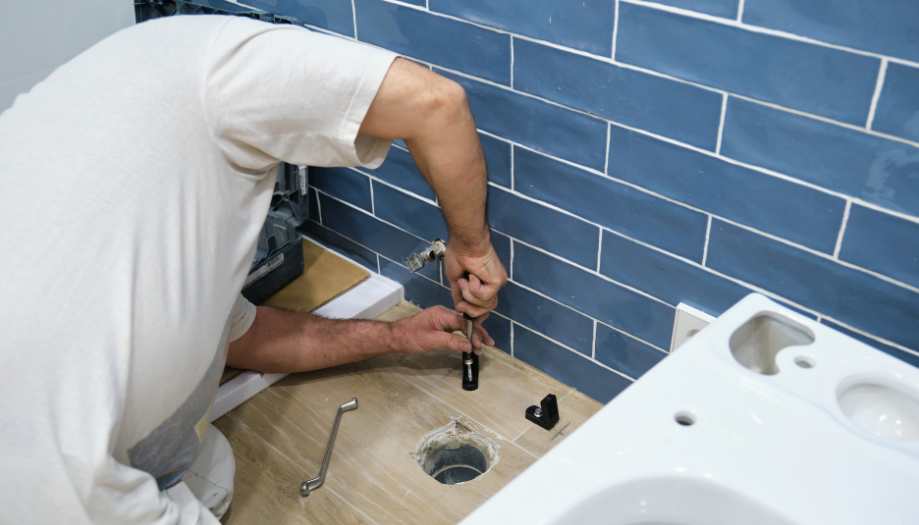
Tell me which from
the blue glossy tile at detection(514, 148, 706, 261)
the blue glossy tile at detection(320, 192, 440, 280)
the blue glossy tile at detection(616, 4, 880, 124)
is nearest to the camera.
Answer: the blue glossy tile at detection(616, 4, 880, 124)

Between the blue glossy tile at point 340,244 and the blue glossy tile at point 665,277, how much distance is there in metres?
0.55

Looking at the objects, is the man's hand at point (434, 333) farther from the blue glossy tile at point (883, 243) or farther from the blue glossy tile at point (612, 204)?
the blue glossy tile at point (883, 243)

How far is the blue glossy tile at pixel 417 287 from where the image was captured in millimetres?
1541

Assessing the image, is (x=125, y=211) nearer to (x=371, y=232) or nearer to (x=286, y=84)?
(x=286, y=84)

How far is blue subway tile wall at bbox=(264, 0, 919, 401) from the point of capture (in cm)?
90

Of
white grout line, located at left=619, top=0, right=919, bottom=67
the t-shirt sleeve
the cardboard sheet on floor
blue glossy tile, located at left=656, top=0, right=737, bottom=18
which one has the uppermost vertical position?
blue glossy tile, located at left=656, top=0, right=737, bottom=18

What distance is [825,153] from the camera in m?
Answer: 0.93

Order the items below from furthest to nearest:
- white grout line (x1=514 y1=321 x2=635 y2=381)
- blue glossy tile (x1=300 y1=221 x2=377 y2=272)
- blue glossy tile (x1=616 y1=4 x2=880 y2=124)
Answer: blue glossy tile (x1=300 y1=221 x2=377 y2=272) < white grout line (x1=514 y1=321 x2=635 y2=381) < blue glossy tile (x1=616 y1=4 x2=880 y2=124)

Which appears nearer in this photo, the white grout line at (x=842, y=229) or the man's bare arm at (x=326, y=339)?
the white grout line at (x=842, y=229)

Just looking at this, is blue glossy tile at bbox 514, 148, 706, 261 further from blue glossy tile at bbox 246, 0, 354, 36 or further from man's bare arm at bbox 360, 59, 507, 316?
blue glossy tile at bbox 246, 0, 354, 36

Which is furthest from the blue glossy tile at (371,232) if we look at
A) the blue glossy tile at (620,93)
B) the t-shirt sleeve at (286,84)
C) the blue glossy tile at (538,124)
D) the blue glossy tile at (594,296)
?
the t-shirt sleeve at (286,84)

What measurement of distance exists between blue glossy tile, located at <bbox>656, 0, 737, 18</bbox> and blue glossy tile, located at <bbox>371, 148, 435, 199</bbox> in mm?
554

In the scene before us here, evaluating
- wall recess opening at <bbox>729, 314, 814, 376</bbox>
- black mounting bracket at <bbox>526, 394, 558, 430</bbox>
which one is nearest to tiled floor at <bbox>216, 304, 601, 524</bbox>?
black mounting bracket at <bbox>526, 394, 558, 430</bbox>

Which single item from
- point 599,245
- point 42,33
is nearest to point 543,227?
point 599,245
